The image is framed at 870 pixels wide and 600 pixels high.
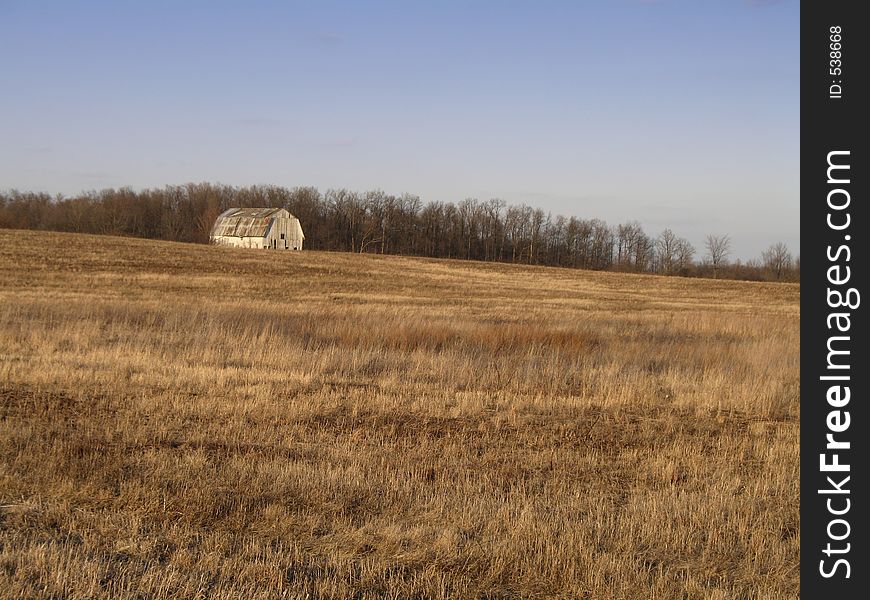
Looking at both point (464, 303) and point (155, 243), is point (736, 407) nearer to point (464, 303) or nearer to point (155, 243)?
point (464, 303)

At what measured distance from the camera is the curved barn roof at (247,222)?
81.6 metres

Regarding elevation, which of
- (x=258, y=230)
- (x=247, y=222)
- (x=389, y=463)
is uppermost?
(x=247, y=222)

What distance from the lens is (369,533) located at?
5762 mm

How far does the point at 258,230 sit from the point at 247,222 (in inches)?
102

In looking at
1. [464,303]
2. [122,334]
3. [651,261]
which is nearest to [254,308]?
[122,334]

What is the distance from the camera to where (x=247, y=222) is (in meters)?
83.1

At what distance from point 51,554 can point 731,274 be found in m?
111

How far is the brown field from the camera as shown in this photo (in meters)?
5.07
